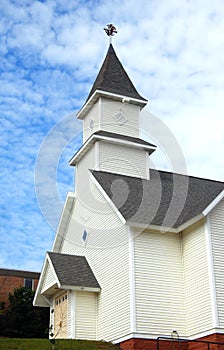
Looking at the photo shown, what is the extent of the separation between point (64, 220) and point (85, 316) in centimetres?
730

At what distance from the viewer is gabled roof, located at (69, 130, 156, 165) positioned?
33125 mm

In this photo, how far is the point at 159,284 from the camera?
2620 centimetres

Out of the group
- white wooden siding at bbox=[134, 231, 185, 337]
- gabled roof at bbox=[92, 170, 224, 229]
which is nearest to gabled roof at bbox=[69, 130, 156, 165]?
gabled roof at bbox=[92, 170, 224, 229]

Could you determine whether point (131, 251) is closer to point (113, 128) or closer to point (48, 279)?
point (48, 279)

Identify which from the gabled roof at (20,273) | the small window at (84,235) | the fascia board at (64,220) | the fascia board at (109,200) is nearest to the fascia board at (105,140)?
the fascia board at (64,220)

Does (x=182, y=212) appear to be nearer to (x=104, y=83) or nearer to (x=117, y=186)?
(x=117, y=186)

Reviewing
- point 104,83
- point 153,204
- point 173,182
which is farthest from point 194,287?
point 104,83

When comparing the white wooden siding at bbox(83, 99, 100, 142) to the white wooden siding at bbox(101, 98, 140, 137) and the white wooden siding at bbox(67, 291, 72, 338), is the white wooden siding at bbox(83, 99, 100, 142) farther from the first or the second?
the white wooden siding at bbox(67, 291, 72, 338)

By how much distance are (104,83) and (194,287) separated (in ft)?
49.9

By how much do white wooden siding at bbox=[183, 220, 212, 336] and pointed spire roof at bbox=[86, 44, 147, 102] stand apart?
11.9 metres

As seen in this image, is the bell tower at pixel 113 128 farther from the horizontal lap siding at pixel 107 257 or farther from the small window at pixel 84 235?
the small window at pixel 84 235

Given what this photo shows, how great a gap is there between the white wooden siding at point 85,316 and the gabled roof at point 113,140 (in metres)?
9.00

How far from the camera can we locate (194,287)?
26.0m

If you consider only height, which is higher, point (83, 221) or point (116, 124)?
point (116, 124)
